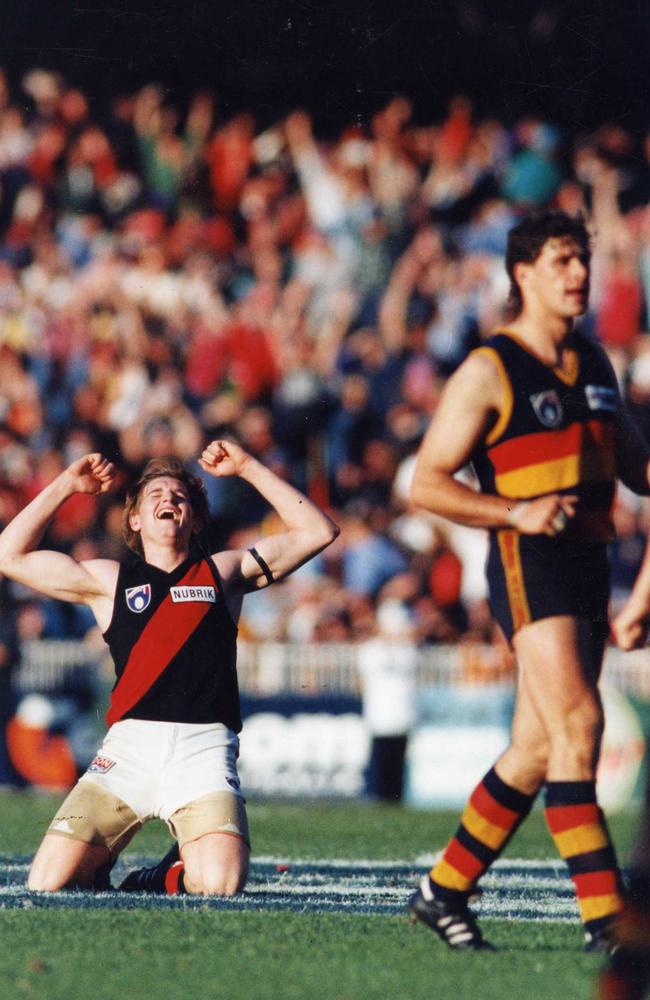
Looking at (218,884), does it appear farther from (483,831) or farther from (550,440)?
(550,440)

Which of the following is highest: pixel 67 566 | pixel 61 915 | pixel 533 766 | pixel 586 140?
pixel 586 140

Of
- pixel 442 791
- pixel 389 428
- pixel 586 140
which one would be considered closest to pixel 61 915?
pixel 442 791

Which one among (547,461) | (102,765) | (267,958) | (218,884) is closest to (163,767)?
(102,765)

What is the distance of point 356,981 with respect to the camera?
15.0 ft

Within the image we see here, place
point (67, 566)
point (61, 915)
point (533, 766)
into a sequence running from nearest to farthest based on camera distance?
point (533, 766)
point (61, 915)
point (67, 566)

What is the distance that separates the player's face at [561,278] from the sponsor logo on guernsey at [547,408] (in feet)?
0.94

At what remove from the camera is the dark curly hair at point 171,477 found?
7.00 metres

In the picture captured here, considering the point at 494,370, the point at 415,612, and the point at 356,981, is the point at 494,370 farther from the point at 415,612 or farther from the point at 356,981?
the point at 415,612

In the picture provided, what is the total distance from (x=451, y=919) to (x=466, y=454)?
55.3 inches

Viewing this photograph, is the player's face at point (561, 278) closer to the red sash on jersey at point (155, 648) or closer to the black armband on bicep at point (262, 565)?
the black armband on bicep at point (262, 565)

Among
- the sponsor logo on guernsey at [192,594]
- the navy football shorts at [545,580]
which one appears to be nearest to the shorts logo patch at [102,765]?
the sponsor logo on guernsey at [192,594]

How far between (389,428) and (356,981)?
34.9ft

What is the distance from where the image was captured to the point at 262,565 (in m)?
6.94

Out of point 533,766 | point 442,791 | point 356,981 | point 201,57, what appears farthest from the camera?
point 201,57
